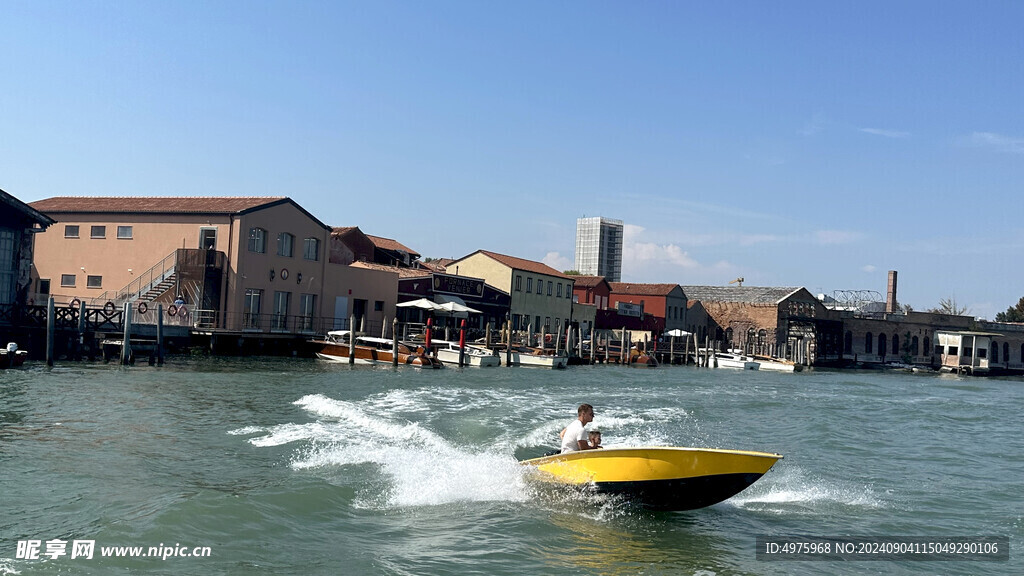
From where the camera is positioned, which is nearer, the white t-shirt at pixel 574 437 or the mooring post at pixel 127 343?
the white t-shirt at pixel 574 437

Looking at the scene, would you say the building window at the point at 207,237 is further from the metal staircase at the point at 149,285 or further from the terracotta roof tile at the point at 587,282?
the terracotta roof tile at the point at 587,282

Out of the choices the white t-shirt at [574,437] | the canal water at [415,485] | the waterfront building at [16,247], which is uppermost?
the waterfront building at [16,247]

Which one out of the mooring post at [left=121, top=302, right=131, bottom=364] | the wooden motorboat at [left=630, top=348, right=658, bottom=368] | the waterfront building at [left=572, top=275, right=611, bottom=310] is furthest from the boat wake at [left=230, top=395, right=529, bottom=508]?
the waterfront building at [left=572, top=275, right=611, bottom=310]

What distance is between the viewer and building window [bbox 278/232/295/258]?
4494 centimetres

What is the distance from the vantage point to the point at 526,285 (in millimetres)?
63625

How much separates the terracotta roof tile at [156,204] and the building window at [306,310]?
556 centimetres

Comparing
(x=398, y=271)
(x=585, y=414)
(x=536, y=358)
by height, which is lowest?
(x=536, y=358)

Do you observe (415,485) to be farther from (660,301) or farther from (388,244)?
(660,301)

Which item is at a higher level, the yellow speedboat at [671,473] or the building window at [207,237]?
the building window at [207,237]

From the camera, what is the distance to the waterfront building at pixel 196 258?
137 feet

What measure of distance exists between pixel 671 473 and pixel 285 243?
37063 mm

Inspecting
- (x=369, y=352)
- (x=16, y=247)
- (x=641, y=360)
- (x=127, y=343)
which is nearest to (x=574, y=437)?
(x=127, y=343)

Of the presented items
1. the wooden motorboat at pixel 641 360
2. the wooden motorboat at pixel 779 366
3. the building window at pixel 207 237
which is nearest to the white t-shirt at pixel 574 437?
the building window at pixel 207 237

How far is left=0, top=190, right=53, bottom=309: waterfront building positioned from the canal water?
10073mm
